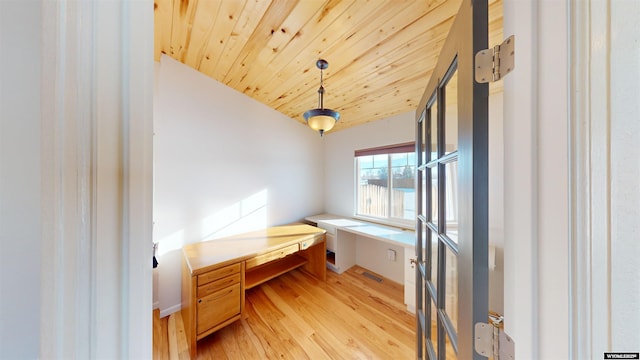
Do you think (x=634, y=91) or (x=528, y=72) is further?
(x=528, y=72)

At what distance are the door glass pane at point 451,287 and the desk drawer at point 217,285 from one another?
1536 millimetres

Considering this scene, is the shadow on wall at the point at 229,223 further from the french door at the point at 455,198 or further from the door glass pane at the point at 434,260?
the door glass pane at the point at 434,260

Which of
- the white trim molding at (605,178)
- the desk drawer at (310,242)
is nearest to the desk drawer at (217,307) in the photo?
the desk drawer at (310,242)

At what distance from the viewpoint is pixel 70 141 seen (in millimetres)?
270

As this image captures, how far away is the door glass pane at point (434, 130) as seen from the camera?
91cm

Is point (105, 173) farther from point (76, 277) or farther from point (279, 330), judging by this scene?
point (279, 330)

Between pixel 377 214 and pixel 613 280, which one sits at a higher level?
pixel 613 280

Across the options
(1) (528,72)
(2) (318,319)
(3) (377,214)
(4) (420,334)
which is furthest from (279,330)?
(1) (528,72)

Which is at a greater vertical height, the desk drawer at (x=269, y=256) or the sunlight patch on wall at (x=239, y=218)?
the sunlight patch on wall at (x=239, y=218)

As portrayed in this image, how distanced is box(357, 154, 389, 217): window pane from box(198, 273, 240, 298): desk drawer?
1.92 m

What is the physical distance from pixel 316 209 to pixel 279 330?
1.84 m

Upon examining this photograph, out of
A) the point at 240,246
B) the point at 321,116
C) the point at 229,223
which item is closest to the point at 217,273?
the point at 240,246

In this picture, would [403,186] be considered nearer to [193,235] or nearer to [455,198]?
[455,198]

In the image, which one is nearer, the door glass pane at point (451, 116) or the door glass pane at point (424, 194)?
the door glass pane at point (451, 116)
